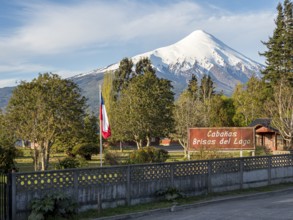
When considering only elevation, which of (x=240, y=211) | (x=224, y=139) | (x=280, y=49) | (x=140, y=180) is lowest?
(x=240, y=211)

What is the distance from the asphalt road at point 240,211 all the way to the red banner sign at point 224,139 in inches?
468

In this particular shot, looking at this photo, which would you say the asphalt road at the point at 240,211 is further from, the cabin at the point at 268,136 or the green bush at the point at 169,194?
the cabin at the point at 268,136

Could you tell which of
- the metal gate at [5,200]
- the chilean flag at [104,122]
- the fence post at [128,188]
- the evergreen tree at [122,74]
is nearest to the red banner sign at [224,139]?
the chilean flag at [104,122]

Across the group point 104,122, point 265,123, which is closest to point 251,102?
point 265,123

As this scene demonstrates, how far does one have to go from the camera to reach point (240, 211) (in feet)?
46.1

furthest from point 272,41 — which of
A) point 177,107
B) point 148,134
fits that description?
point 148,134

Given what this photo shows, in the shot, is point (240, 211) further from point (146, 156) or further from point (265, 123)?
point (265, 123)

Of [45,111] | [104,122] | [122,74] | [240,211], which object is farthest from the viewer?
[122,74]

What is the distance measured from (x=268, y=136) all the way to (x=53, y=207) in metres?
47.6

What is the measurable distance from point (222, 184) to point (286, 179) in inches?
176

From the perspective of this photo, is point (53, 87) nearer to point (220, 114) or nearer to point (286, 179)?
point (286, 179)

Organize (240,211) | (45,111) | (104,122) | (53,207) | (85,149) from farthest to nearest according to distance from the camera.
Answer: (85,149) < (45,111) < (104,122) < (240,211) < (53,207)

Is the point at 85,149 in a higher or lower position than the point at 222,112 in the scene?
lower

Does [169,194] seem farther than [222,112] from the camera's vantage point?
No
